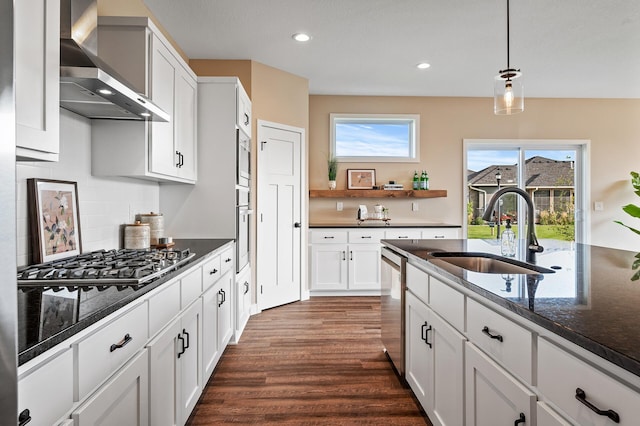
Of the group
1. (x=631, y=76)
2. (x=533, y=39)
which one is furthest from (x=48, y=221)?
(x=631, y=76)

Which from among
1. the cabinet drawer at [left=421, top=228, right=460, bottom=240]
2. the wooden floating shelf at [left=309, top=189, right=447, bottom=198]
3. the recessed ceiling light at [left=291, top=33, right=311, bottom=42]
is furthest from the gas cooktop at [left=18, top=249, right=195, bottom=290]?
the cabinet drawer at [left=421, top=228, right=460, bottom=240]

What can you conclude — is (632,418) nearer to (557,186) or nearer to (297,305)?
(297,305)

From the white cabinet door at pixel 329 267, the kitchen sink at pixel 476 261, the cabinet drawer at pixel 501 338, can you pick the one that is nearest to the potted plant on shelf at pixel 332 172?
the white cabinet door at pixel 329 267

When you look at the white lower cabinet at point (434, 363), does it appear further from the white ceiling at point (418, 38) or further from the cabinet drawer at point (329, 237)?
the cabinet drawer at point (329, 237)

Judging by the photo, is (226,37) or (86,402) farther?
(226,37)

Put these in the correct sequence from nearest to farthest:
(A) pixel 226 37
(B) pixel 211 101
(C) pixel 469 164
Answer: (B) pixel 211 101, (A) pixel 226 37, (C) pixel 469 164

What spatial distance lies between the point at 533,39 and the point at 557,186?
2.89 m

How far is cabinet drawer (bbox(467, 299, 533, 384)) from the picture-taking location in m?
1.02

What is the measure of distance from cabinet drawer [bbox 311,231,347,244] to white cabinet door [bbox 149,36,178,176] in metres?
2.38

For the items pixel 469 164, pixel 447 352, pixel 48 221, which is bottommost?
pixel 447 352

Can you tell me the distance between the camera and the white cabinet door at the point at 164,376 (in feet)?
4.61

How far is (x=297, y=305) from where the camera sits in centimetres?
431

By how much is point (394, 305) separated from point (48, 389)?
1.97 metres

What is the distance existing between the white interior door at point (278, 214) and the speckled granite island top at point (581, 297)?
8.23ft
